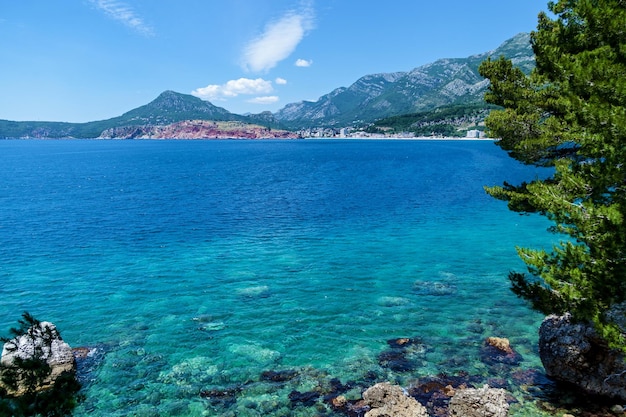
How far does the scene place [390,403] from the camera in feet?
59.1

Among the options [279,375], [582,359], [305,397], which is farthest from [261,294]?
[582,359]

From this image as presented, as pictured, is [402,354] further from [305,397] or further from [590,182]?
[590,182]

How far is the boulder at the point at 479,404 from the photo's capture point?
17.0 m

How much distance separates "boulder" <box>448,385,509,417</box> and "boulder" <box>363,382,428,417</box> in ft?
4.92

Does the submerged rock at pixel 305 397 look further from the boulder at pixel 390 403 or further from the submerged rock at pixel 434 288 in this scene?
the submerged rock at pixel 434 288

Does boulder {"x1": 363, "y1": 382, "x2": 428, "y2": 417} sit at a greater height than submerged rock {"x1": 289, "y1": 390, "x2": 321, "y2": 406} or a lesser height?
greater

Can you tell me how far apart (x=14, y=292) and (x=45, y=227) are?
26.1 metres

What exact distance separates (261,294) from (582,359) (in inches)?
935

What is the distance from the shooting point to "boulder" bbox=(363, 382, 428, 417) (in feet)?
57.2

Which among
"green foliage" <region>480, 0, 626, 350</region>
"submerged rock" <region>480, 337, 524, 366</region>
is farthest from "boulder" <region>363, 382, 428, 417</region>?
"submerged rock" <region>480, 337, 524, 366</region>

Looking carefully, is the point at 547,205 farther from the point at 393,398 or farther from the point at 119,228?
the point at 119,228

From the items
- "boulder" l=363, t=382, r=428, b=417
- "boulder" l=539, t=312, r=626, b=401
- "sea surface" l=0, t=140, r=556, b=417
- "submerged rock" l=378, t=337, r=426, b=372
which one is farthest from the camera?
"submerged rock" l=378, t=337, r=426, b=372

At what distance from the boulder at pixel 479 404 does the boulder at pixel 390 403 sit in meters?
1.50

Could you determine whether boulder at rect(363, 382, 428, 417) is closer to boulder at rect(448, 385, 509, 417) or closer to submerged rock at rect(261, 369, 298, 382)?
boulder at rect(448, 385, 509, 417)
